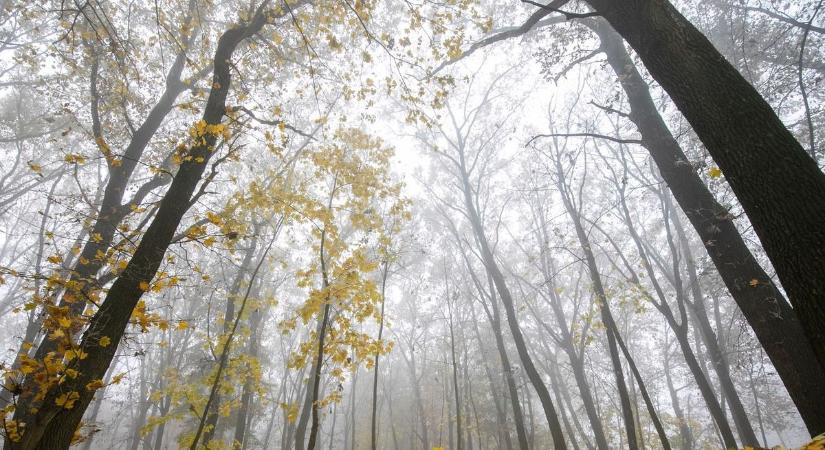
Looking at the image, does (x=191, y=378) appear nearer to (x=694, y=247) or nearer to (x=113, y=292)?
(x=113, y=292)

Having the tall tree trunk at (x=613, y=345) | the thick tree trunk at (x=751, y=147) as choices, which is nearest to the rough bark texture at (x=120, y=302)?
the thick tree trunk at (x=751, y=147)

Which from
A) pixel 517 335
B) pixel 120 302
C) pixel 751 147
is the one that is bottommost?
pixel 120 302

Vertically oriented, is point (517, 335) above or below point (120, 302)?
above

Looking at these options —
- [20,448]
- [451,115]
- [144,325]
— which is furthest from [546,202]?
[20,448]

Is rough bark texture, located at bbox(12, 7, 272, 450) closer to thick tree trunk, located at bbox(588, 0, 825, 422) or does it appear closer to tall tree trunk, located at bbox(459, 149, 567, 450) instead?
thick tree trunk, located at bbox(588, 0, 825, 422)

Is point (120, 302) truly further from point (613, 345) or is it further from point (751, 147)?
point (613, 345)

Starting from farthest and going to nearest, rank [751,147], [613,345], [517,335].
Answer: [517,335]
[613,345]
[751,147]

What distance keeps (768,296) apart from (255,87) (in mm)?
9045

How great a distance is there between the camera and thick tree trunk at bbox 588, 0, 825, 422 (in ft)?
6.57

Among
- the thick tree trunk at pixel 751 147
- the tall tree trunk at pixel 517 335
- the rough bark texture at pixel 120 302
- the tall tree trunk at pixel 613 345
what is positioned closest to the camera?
the thick tree trunk at pixel 751 147

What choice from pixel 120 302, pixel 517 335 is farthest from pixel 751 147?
pixel 517 335

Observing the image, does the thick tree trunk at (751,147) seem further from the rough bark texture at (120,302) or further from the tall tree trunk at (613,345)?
the rough bark texture at (120,302)

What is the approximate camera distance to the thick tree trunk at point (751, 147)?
6.57 ft

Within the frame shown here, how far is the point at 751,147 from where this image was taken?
2367 millimetres
